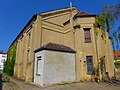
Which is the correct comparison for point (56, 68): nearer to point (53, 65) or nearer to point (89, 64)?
point (53, 65)

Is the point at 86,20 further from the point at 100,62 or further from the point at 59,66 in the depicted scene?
the point at 59,66

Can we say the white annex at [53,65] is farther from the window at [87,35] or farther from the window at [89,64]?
the window at [87,35]

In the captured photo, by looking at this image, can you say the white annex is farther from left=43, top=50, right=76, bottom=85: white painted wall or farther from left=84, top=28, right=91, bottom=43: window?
left=84, top=28, right=91, bottom=43: window

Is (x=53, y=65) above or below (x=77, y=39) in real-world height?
below

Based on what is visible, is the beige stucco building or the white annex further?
the beige stucco building

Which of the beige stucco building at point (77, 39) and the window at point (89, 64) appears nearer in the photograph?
the window at point (89, 64)

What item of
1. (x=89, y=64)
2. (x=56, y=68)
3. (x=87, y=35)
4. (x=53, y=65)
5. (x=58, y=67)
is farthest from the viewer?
(x=87, y=35)

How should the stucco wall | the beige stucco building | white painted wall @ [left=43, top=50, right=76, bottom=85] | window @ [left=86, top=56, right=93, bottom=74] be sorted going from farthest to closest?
the beige stucco building, window @ [left=86, top=56, right=93, bottom=74], white painted wall @ [left=43, top=50, right=76, bottom=85], the stucco wall

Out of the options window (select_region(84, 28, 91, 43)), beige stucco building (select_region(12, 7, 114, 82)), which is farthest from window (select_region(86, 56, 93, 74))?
window (select_region(84, 28, 91, 43))

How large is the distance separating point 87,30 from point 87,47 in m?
2.44

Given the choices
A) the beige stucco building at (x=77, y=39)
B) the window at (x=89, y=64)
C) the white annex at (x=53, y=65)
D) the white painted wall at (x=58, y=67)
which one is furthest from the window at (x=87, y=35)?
the white painted wall at (x=58, y=67)

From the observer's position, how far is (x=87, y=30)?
650 inches

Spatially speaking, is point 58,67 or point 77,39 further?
point 77,39

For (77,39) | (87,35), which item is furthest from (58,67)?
(87,35)
